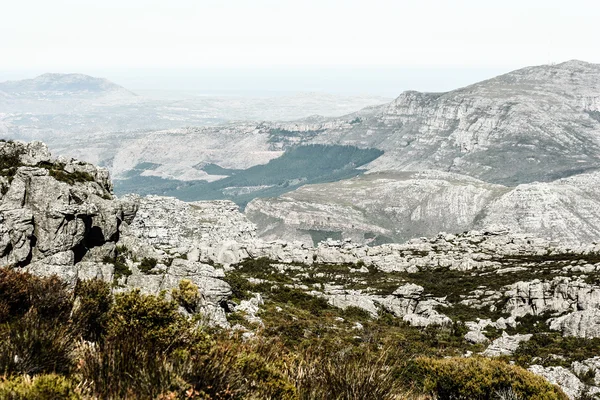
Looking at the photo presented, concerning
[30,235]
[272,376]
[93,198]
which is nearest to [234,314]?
[30,235]

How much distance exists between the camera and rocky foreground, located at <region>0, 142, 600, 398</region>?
37000 mm

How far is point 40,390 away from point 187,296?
22.0 metres

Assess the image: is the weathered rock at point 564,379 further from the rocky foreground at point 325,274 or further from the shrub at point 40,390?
the shrub at point 40,390

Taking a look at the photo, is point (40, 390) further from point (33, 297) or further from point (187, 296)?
point (187, 296)

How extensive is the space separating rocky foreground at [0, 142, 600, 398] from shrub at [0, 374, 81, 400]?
71.0ft

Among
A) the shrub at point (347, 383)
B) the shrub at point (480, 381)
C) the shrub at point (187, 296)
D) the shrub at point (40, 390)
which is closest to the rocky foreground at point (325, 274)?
the shrub at point (187, 296)

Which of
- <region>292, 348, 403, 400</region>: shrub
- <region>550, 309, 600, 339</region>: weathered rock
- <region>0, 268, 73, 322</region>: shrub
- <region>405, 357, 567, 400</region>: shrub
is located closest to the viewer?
<region>292, 348, 403, 400</region>: shrub

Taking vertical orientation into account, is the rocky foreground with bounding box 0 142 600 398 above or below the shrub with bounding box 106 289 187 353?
below

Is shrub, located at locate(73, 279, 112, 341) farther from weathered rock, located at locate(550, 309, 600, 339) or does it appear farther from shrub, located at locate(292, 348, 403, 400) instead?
weathered rock, located at locate(550, 309, 600, 339)

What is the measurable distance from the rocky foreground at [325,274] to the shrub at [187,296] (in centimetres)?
143

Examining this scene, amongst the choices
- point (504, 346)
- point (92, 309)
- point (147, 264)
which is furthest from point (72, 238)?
point (504, 346)

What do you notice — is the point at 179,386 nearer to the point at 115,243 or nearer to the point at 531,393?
the point at 531,393

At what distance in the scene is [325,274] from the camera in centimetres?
7825

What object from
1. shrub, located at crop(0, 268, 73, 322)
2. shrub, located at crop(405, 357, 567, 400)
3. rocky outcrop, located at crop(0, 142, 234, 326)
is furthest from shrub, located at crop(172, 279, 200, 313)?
shrub, located at crop(405, 357, 567, 400)
